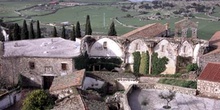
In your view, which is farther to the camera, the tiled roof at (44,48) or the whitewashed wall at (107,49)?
the whitewashed wall at (107,49)

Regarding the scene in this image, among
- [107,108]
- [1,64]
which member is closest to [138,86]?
[107,108]

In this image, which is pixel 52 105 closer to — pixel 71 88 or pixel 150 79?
pixel 71 88

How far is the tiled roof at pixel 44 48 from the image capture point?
39.7 meters

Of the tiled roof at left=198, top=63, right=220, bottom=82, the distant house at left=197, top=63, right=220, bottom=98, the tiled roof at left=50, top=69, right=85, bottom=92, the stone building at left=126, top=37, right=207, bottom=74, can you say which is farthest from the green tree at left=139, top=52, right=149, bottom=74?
the distant house at left=197, top=63, right=220, bottom=98

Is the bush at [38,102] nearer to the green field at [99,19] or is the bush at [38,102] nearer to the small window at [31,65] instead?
the small window at [31,65]

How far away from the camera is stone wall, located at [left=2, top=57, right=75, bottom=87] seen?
39.2m

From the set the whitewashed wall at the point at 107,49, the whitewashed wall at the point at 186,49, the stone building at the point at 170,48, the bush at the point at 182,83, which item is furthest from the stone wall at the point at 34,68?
the whitewashed wall at the point at 186,49

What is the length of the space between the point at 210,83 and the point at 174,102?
3.89 meters

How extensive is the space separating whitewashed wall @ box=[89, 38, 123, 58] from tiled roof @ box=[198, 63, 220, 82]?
13.2 meters

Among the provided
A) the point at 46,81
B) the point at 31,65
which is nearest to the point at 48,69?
the point at 46,81

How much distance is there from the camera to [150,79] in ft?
125

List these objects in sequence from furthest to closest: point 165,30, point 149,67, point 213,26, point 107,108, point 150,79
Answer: point 213,26 < point 165,30 < point 149,67 < point 150,79 < point 107,108

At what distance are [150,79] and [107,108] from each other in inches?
439

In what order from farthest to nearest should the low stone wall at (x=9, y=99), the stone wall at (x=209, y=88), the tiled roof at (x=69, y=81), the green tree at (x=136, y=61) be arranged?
the green tree at (x=136, y=61) → the low stone wall at (x=9, y=99) → the tiled roof at (x=69, y=81) → the stone wall at (x=209, y=88)
